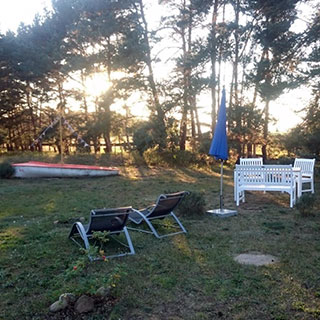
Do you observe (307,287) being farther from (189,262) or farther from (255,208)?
(255,208)

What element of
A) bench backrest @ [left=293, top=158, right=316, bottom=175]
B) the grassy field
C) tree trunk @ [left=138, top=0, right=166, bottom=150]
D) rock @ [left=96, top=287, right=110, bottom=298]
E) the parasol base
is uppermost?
tree trunk @ [left=138, top=0, right=166, bottom=150]

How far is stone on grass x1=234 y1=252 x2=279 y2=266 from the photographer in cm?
415

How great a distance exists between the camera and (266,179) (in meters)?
7.63

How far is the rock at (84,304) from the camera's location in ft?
9.53

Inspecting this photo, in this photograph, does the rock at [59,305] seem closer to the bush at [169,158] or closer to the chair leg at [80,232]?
the chair leg at [80,232]

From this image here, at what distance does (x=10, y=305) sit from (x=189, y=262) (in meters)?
1.94

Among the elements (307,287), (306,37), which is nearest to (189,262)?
(307,287)

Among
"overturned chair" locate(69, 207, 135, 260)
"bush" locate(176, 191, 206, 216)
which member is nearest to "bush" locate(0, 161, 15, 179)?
"bush" locate(176, 191, 206, 216)

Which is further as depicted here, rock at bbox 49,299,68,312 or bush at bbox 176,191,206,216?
bush at bbox 176,191,206,216

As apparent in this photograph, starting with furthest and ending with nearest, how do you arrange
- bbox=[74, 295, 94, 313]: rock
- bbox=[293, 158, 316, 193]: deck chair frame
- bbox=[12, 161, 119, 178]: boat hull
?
bbox=[12, 161, 119, 178]: boat hull < bbox=[293, 158, 316, 193]: deck chair frame < bbox=[74, 295, 94, 313]: rock

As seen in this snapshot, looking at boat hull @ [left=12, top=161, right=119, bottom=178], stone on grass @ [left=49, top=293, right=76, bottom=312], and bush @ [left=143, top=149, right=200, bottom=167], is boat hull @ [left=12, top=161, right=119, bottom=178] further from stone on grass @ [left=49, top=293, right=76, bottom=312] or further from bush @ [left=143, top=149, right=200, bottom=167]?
stone on grass @ [left=49, top=293, right=76, bottom=312]

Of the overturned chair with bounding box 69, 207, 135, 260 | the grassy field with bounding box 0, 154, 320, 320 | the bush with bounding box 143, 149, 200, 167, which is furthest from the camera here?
the bush with bounding box 143, 149, 200, 167

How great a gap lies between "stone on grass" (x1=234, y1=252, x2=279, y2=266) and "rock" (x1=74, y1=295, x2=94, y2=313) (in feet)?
6.33

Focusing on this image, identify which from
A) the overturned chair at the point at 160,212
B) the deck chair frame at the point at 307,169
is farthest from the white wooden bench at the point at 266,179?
the overturned chair at the point at 160,212
